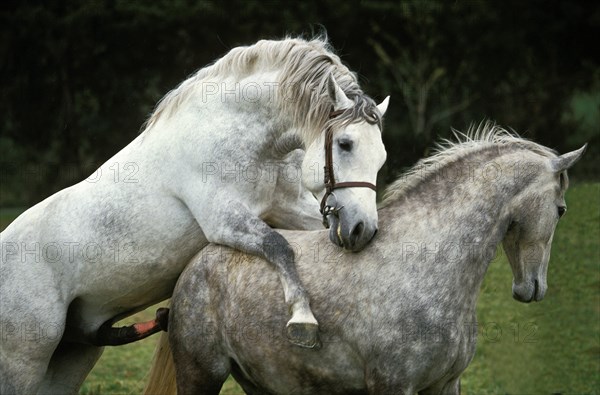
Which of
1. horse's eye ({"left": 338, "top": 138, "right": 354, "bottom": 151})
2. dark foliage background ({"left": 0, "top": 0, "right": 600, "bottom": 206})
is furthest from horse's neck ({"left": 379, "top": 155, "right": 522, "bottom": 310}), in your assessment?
dark foliage background ({"left": 0, "top": 0, "right": 600, "bottom": 206})

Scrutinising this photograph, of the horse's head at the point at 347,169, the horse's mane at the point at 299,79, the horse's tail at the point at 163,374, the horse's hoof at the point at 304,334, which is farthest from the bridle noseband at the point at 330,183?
the horse's tail at the point at 163,374

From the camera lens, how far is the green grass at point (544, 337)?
7.43m

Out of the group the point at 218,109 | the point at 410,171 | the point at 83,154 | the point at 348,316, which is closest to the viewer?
the point at 348,316

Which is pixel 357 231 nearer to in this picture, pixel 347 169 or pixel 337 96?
pixel 347 169

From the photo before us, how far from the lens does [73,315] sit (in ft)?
18.9

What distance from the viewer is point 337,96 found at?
4957 mm

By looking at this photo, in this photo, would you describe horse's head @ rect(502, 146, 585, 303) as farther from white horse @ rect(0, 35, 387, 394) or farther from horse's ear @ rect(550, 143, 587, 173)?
white horse @ rect(0, 35, 387, 394)

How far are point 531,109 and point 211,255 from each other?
9.54 metres

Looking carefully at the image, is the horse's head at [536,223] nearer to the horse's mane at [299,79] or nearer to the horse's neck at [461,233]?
the horse's neck at [461,233]

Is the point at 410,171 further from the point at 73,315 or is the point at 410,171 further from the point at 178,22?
the point at 178,22

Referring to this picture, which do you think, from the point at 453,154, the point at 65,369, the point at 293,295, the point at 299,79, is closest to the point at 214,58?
the point at 65,369

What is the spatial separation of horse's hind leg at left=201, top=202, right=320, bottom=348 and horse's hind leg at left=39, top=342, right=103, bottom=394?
4.87 ft

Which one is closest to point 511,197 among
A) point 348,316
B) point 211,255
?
point 348,316

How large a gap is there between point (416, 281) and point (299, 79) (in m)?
1.44
